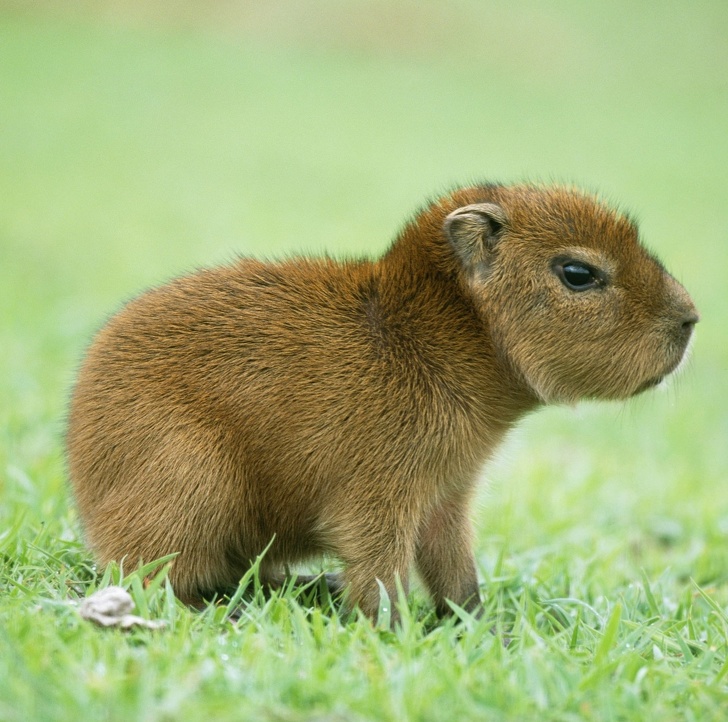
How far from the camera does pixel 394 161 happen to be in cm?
2294

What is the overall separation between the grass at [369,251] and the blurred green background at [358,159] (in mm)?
64

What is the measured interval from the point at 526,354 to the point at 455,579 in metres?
1.03

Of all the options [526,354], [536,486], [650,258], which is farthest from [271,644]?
[536,486]

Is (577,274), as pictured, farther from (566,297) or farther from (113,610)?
(113,610)

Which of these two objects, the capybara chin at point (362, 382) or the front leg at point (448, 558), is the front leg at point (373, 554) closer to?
the capybara chin at point (362, 382)

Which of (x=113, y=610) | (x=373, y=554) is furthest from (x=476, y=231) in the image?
(x=113, y=610)

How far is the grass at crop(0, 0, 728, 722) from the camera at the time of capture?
2.97 meters

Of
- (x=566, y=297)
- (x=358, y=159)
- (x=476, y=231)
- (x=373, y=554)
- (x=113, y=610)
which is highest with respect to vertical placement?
(x=476, y=231)

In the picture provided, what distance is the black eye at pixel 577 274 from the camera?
4.18m

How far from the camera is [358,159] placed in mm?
23000

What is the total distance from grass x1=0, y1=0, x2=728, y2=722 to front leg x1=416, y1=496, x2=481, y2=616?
Result: 126mm

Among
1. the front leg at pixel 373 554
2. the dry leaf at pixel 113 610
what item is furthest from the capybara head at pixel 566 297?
the dry leaf at pixel 113 610

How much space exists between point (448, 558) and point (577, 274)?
4.33ft

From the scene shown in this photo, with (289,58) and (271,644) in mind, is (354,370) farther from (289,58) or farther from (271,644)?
(289,58)
